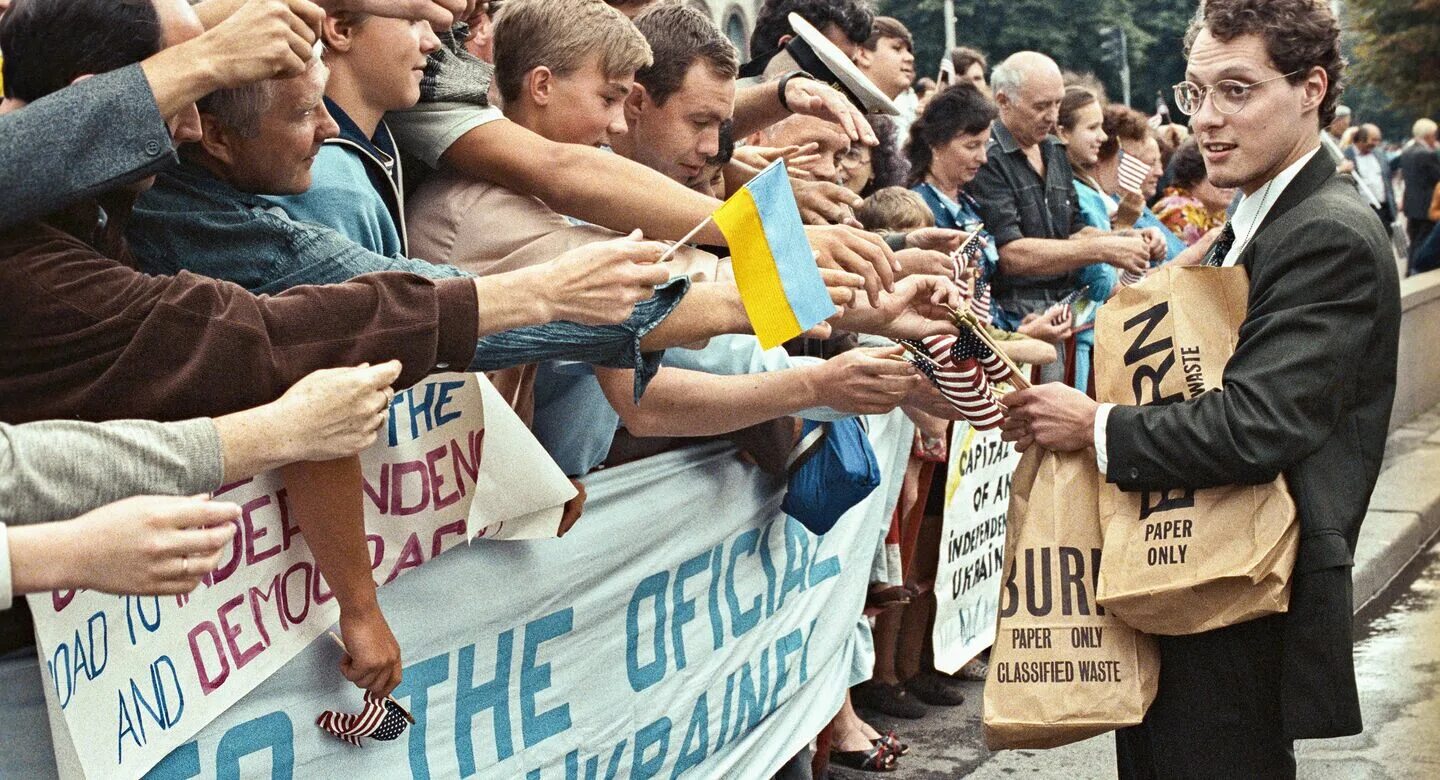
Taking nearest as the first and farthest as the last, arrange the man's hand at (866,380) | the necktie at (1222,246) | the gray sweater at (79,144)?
1. the gray sweater at (79,144)
2. the necktie at (1222,246)
3. the man's hand at (866,380)

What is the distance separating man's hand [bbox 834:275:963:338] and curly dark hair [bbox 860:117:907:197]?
2.52 metres

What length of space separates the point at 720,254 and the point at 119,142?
2.27 metres

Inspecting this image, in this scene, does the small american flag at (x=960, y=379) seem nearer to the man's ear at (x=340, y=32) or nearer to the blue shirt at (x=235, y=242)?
the blue shirt at (x=235, y=242)

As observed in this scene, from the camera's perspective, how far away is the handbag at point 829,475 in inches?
167

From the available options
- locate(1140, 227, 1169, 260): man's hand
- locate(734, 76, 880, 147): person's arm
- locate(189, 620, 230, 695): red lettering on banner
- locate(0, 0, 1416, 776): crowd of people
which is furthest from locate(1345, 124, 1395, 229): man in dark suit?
locate(189, 620, 230, 695): red lettering on banner

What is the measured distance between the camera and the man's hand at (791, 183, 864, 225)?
424 cm

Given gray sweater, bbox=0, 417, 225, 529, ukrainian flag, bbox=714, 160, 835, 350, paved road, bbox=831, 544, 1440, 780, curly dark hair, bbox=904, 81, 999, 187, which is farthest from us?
curly dark hair, bbox=904, 81, 999, 187

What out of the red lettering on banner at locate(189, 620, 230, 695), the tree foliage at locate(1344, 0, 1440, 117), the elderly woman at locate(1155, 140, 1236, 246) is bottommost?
the tree foliage at locate(1344, 0, 1440, 117)

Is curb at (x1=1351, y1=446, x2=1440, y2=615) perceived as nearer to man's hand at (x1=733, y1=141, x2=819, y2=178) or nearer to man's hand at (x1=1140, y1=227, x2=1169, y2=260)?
man's hand at (x1=1140, y1=227, x2=1169, y2=260)

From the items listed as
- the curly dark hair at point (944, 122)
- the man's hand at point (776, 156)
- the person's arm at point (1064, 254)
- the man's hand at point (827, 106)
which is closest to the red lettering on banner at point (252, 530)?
the man's hand at point (827, 106)

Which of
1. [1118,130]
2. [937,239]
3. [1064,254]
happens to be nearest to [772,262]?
[937,239]

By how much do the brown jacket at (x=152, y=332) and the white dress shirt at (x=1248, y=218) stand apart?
1443 mm

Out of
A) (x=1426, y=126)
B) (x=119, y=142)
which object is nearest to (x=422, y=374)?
(x=119, y=142)

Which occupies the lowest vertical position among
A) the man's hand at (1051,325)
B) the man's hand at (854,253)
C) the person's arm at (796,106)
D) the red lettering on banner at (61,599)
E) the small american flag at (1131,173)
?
the man's hand at (1051,325)
